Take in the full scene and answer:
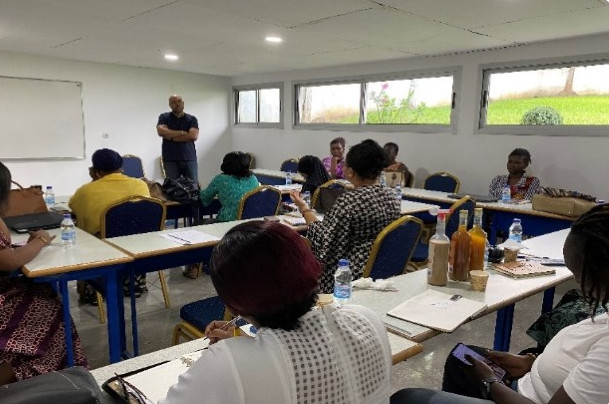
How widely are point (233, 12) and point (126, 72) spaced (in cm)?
433

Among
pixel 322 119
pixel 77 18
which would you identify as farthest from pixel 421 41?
pixel 77 18

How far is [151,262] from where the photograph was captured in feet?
8.00

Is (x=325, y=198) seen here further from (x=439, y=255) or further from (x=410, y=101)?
(x=410, y=101)

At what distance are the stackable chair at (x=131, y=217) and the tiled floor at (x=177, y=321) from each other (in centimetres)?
26

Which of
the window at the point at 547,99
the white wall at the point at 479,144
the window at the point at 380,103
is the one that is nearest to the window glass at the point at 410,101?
the window at the point at 380,103

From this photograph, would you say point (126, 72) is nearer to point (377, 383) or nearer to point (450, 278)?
point (450, 278)

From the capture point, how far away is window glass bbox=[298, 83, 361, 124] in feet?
22.0

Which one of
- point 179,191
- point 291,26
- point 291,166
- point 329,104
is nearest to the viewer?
point 291,26

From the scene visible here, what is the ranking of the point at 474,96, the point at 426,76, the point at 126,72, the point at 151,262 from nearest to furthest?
the point at 151,262
the point at 474,96
the point at 426,76
the point at 126,72

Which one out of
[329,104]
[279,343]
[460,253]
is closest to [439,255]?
[460,253]

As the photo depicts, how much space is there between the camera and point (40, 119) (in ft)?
21.2

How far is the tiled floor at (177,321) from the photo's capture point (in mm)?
2504

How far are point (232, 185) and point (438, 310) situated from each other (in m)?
2.46

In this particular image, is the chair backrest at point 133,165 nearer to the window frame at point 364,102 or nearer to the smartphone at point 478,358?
the window frame at point 364,102
